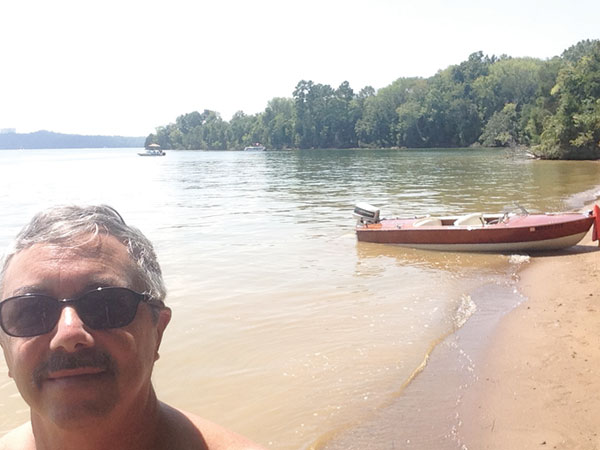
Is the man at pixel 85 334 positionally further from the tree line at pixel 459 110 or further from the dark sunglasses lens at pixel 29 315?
the tree line at pixel 459 110

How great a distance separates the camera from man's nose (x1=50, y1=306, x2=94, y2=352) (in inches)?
58.4

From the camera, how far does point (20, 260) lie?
1658 mm

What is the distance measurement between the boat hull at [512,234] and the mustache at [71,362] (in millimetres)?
12801

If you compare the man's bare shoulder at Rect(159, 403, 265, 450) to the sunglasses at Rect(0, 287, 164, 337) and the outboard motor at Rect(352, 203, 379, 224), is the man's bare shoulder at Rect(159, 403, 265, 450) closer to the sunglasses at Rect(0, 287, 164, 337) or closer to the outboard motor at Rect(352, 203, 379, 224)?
the sunglasses at Rect(0, 287, 164, 337)

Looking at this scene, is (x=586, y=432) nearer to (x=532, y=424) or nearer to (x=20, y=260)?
(x=532, y=424)

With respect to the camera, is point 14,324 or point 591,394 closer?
point 14,324

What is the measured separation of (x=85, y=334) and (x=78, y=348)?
4 centimetres

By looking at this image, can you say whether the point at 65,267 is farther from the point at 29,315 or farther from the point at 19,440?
the point at 19,440

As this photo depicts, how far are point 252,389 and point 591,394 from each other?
12.0ft

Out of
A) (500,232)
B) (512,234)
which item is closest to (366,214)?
(500,232)

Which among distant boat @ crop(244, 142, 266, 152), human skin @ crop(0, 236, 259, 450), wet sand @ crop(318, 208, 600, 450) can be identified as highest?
distant boat @ crop(244, 142, 266, 152)

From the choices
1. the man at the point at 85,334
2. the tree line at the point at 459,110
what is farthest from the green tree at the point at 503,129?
the man at the point at 85,334

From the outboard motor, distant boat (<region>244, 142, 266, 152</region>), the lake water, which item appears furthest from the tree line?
the lake water

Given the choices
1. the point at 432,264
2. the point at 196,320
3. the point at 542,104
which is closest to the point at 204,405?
the point at 196,320
